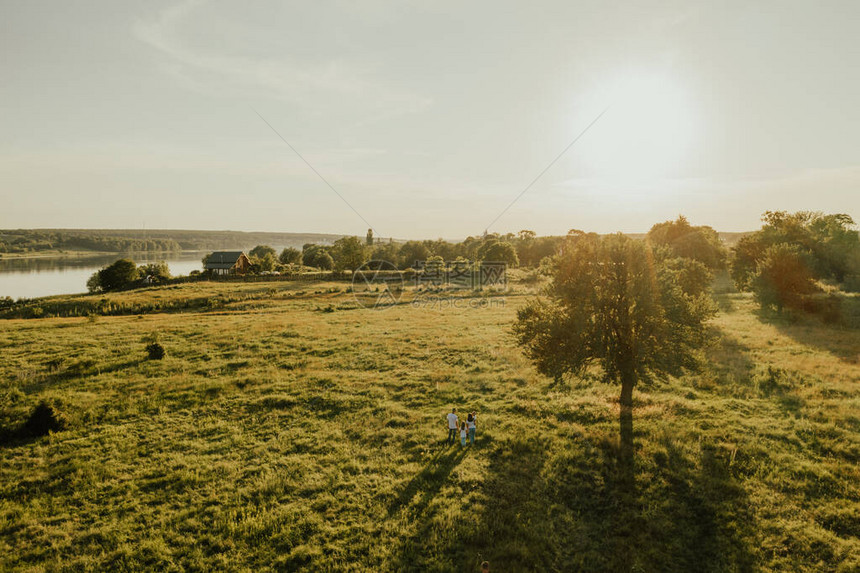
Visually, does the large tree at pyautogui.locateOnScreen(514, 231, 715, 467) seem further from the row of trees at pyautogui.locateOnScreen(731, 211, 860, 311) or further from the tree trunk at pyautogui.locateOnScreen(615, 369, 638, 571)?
the row of trees at pyautogui.locateOnScreen(731, 211, 860, 311)

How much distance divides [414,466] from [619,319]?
45.1ft

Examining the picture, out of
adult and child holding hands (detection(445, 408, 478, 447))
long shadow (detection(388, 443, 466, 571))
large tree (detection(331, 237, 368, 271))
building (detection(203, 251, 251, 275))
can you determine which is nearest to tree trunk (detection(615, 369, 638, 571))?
long shadow (detection(388, 443, 466, 571))

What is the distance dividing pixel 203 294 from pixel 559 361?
2888 inches

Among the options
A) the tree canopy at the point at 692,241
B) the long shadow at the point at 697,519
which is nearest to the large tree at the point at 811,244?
the tree canopy at the point at 692,241

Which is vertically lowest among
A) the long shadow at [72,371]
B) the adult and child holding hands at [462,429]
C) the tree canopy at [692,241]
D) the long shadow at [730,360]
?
the long shadow at [72,371]

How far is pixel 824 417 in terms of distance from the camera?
805 inches

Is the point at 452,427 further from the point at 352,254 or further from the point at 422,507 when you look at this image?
the point at 352,254

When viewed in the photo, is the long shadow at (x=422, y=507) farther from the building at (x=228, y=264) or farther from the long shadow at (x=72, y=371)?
the building at (x=228, y=264)

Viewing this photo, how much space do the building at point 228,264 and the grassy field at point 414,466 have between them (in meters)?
72.1

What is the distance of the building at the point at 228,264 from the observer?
102625 millimetres

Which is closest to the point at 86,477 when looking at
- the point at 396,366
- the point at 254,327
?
the point at 396,366

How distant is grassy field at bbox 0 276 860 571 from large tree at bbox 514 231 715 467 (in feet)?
11.9

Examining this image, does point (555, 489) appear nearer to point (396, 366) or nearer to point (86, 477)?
point (396, 366)

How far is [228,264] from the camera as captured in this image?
103438mm
